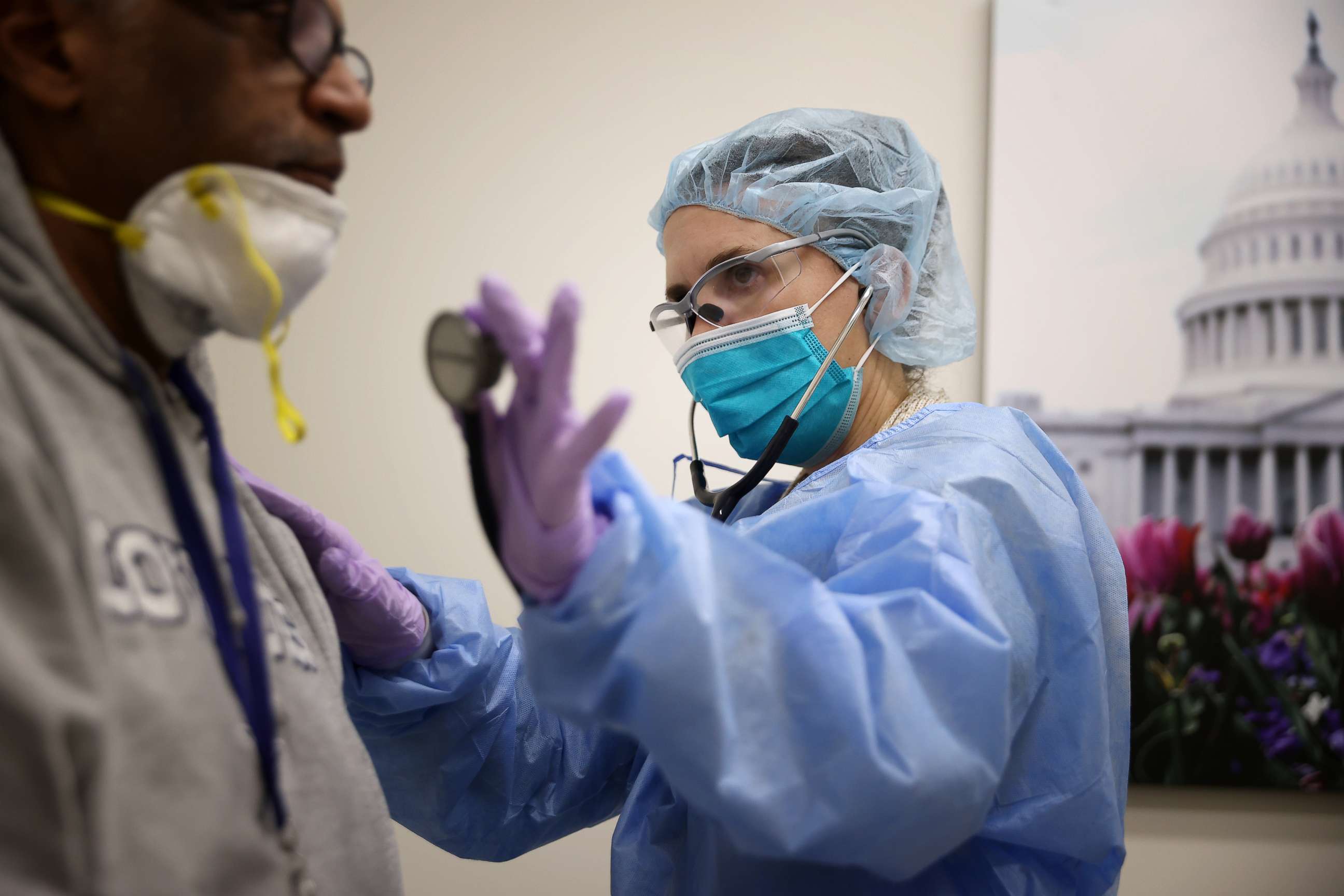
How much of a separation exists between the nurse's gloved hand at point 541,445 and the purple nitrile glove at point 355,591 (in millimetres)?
310

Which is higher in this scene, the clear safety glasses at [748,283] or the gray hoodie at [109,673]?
the clear safety glasses at [748,283]

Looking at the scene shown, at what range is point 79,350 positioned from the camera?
53 centimetres

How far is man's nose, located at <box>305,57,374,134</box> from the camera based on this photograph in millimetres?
587

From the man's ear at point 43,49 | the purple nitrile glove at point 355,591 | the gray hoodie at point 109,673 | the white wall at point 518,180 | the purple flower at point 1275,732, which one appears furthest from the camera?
the white wall at point 518,180

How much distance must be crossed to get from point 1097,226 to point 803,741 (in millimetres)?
1384

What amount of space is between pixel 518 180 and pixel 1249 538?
1.55 metres

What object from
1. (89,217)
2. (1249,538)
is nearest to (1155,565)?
(1249,538)

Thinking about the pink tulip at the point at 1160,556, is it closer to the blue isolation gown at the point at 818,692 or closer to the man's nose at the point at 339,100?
the blue isolation gown at the point at 818,692

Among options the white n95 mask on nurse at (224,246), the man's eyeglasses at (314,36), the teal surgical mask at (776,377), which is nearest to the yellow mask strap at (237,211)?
the white n95 mask on nurse at (224,246)

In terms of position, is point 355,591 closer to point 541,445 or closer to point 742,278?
point 541,445

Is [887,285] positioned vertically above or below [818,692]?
above

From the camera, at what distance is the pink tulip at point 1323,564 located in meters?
1.58

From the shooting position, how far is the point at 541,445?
22.2 inches

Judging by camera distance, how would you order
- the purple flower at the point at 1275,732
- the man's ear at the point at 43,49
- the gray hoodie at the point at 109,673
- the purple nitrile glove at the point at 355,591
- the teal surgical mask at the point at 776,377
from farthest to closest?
the purple flower at the point at 1275,732
the teal surgical mask at the point at 776,377
the purple nitrile glove at the point at 355,591
the man's ear at the point at 43,49
the gray hoodie at the point at 109,673
